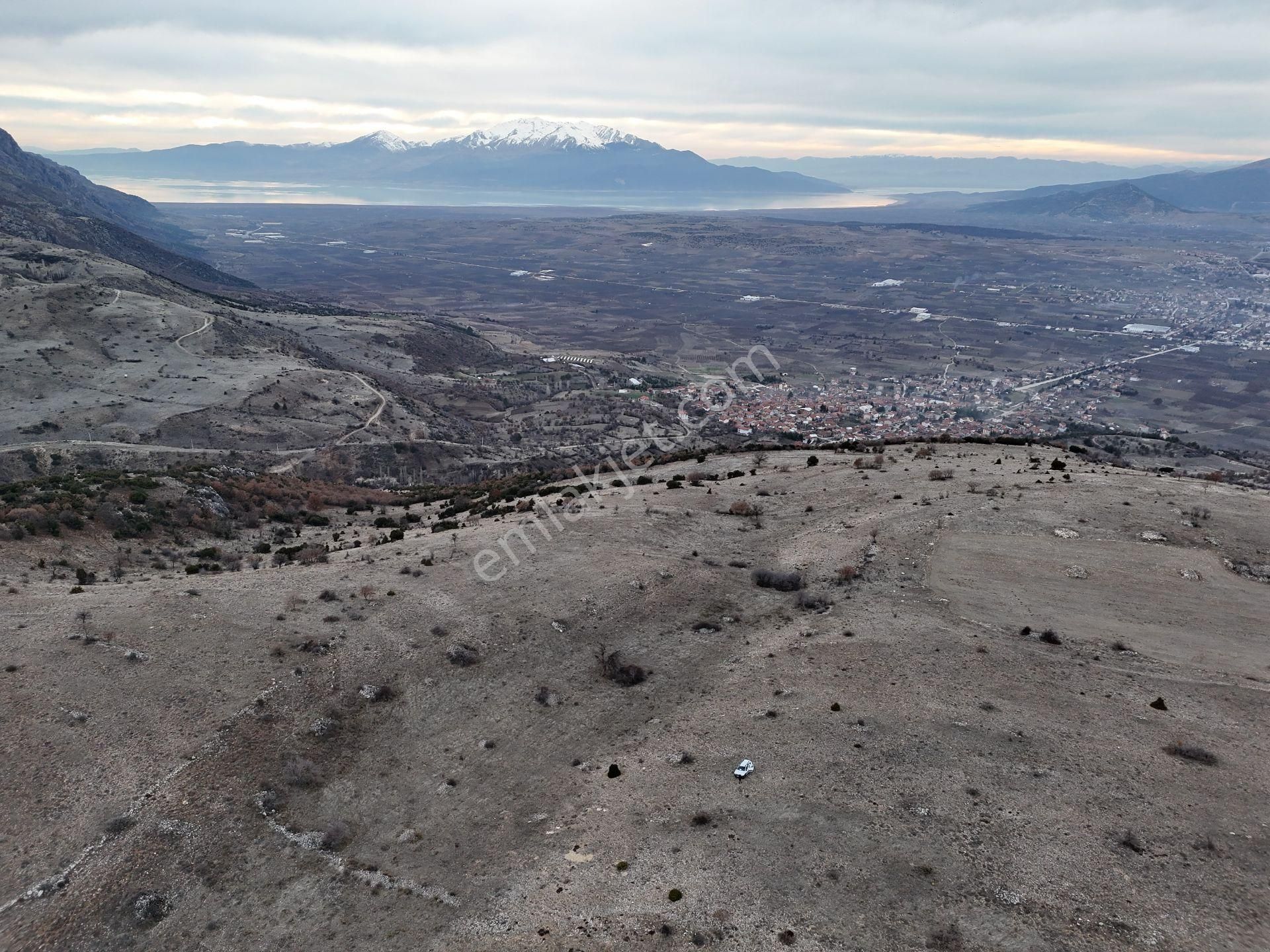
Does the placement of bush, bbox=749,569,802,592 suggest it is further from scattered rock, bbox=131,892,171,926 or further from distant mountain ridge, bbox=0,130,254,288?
distant mountain ridge, bbox=0,130,254,288

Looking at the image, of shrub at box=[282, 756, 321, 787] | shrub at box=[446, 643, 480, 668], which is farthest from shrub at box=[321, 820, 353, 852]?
shrub at box=[446, 643, 480, 668]

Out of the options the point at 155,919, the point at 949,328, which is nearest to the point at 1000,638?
the point at 155,919

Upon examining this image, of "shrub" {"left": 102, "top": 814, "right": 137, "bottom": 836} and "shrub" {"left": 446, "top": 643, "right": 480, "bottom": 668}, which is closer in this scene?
"shrub" {"left": 102, "top": 814, "right": 137, "bottom": 836}

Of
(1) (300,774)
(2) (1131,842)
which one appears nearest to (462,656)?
(1) (300,774)

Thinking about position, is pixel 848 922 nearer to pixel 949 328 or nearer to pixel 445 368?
pixel 445 368

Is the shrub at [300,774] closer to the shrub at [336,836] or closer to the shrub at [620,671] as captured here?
the shrub at [336,836]

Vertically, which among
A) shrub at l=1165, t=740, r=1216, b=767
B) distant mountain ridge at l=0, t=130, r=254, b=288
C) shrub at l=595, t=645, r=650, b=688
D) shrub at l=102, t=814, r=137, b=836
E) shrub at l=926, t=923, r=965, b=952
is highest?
distant mountain ridge at l=0, t=130, r=254, b=288
